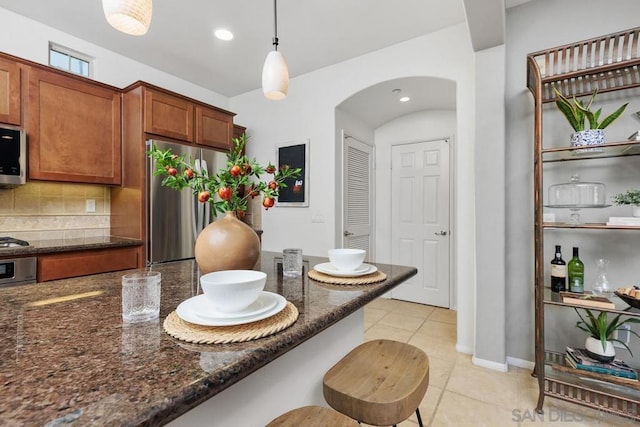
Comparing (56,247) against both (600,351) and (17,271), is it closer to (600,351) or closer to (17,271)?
(17,271)

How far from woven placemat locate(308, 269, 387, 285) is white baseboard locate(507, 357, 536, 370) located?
188 cm

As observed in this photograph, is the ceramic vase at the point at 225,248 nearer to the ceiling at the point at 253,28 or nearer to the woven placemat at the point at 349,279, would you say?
the woven placemat at the point at 349,279

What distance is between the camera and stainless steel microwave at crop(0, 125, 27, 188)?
84.6 inches

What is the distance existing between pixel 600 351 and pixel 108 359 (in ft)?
8.24

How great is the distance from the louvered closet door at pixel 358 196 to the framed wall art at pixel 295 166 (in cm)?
46

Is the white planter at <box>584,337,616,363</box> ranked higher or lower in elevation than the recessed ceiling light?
lower

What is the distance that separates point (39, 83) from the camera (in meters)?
2.37

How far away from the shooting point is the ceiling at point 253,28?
7.83ft

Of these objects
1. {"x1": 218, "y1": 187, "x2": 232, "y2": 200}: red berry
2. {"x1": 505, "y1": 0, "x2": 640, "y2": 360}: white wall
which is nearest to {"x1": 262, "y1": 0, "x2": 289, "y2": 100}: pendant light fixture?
{"x1": 218, "y1": 187, "x2": 232, "y2": 200}: red berry

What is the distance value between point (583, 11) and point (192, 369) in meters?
3.10

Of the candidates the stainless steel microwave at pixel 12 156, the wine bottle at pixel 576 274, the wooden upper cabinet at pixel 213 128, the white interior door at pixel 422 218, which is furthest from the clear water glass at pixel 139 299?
the white interior door at pixel 422 218

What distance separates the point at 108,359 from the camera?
0.55m

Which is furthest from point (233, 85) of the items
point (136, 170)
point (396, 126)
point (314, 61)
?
point (396, 126)

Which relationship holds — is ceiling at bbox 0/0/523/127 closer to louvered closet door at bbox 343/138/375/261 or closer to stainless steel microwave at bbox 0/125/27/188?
louvered closet door at bbox 343/138/375/261
